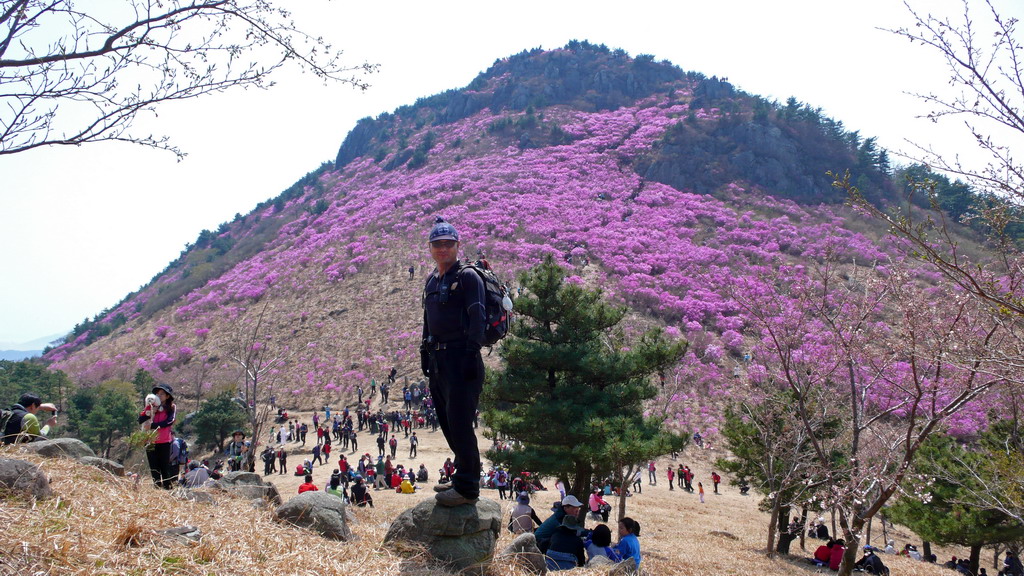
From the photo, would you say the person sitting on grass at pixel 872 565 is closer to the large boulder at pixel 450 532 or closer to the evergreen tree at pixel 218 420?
the large boulder at pixel 450 532

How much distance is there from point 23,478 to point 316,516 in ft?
5.72

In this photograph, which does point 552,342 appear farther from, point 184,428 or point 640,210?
point 640,210

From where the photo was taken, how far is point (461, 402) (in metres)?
3.96

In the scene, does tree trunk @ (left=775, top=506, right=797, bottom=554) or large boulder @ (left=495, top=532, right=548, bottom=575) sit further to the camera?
tree trunk @ (left=775, top=506, right=797, bottom=554)

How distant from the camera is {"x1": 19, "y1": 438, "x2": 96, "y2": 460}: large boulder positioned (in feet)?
16.9

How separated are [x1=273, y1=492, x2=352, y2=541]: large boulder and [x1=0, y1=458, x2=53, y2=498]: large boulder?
1.44 m

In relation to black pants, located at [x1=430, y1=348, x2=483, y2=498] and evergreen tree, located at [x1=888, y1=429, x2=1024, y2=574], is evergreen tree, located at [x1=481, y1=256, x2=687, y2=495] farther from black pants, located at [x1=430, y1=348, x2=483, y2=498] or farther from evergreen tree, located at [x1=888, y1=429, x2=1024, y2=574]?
evergreen tree, located at [x1=888, y1=429, x2=1024, y2=574]

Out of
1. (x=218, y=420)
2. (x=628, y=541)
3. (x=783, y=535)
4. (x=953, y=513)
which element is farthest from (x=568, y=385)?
(x=218, y=420)

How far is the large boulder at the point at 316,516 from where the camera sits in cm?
412

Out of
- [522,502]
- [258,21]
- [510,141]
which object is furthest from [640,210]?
[258,21]

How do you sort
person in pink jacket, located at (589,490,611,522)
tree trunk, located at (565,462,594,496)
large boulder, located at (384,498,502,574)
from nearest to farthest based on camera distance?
large boulder, located at (384,498,502,574) → tree trunk, located at (565,462,594,496) → person in pink jacket, located at (589,490,611,522)

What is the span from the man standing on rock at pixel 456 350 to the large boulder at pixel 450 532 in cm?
9

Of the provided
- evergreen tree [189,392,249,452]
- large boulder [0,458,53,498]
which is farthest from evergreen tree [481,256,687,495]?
evergreen tree [189,392,249,452]

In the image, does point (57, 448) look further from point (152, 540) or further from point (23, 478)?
point (152, 540)
